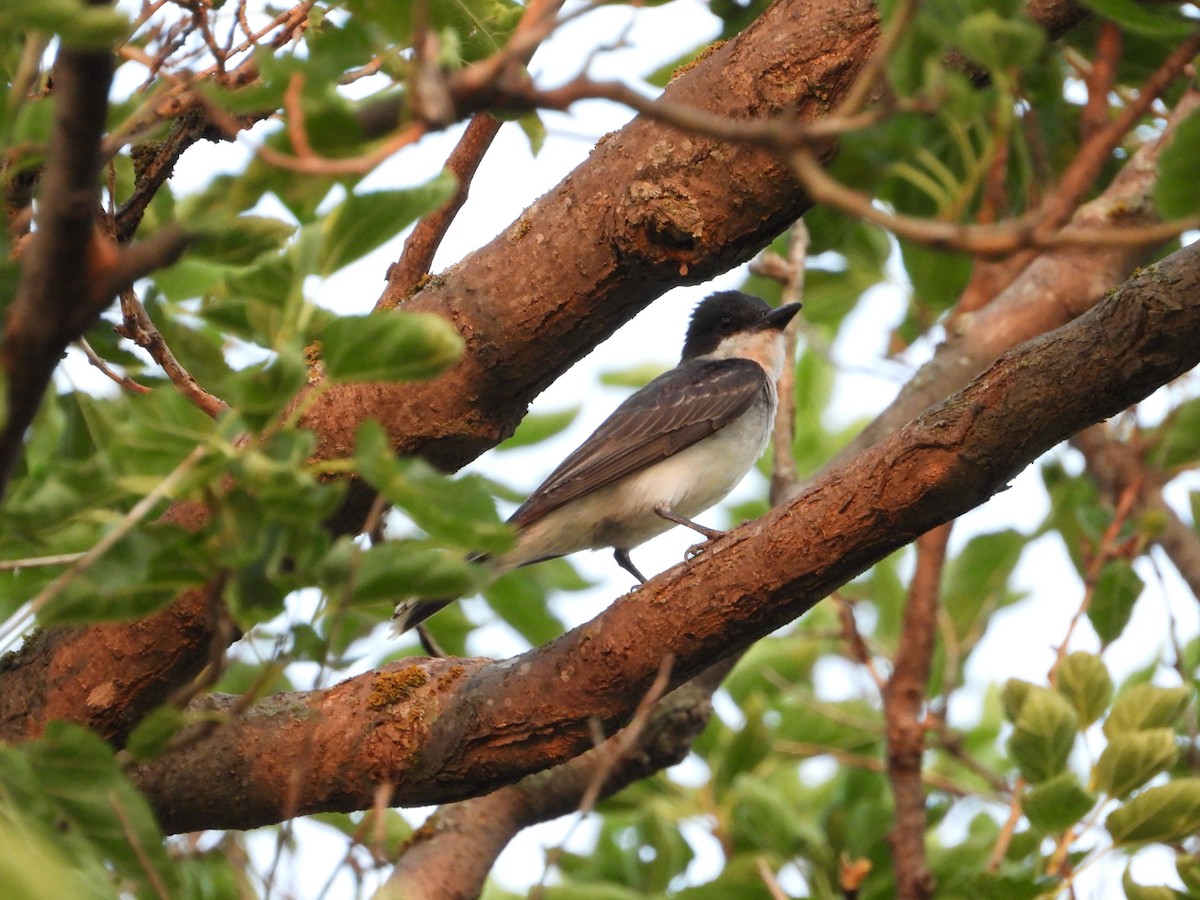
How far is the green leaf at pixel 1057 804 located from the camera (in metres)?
3.70

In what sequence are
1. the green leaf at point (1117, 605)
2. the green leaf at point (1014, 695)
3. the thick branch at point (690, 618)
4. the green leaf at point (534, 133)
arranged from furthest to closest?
the green leaf at point (1117, 605), the green leaf at point (1014, 695), the green leaf at point (534, 133), the thick branch at point (690, 618)

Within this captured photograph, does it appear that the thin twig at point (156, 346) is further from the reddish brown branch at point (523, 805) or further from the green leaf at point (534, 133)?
the reddish brown branch at point (523, 805)

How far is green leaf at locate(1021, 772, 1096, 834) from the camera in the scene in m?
3.70

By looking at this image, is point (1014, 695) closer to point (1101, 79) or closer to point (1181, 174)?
point (1101, 79)

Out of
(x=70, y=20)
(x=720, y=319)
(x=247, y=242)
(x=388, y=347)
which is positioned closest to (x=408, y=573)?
(x=388, y=347)

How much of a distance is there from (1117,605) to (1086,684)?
0.58 meters

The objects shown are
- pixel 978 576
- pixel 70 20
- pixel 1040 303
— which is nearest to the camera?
pixel 70 20

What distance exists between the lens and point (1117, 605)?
477 cm

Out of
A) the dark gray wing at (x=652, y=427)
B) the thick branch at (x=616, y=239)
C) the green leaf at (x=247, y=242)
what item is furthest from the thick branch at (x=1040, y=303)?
the green leaf at (x=247, y=242)

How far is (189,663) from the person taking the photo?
352 centimetres

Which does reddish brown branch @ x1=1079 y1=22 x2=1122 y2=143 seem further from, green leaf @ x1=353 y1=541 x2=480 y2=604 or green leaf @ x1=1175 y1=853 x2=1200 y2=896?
green leaf @ x1=353 y1=541 x2=480 y2=604

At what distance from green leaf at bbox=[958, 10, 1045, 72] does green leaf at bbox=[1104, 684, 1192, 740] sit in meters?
2.81

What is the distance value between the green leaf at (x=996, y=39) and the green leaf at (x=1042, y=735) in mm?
2741

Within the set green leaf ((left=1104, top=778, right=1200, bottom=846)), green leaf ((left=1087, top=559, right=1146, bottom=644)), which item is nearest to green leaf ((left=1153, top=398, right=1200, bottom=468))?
green leaf ((left=1087, top=559, right=1146, bottom=644))
